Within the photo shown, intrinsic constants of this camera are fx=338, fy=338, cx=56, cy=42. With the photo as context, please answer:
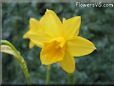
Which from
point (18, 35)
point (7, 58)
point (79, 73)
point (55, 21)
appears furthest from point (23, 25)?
point (55, 21)

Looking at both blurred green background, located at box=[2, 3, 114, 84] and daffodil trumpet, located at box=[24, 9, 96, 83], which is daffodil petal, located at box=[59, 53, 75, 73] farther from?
blurred green background, located at box=[2, 3, 114, 84]

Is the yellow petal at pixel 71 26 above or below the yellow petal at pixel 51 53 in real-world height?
above

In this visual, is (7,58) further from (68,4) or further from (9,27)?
(68,4)

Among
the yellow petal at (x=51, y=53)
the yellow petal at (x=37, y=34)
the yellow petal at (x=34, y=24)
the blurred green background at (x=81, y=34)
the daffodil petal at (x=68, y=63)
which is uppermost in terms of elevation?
the yellow petal at (x=34, y=24)

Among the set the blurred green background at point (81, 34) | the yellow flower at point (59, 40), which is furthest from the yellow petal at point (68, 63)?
the blurred green background at point (81, 34)

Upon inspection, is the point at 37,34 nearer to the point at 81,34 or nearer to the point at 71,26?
the point at 71,26

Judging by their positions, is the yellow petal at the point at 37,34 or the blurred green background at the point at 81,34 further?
the blurred green background at the point at 81,34

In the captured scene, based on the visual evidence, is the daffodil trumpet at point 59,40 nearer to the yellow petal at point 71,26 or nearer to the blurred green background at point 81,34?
the yellow petal at point 71,26
